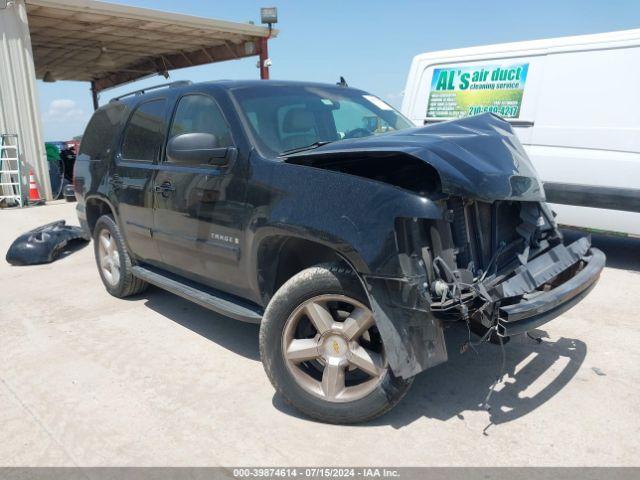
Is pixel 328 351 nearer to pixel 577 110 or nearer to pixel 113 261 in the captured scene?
pixel 113 261

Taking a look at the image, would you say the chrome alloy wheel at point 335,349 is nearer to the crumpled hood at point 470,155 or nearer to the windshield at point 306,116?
the crumpled hood at point 470,155

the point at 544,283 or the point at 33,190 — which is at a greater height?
the point at 544,283

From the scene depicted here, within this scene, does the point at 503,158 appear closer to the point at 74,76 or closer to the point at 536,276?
the point at 536,276

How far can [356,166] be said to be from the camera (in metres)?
2.90

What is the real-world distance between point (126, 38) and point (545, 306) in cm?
1624

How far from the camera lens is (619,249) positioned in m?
6.53

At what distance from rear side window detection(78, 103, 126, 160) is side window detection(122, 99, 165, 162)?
29 cm

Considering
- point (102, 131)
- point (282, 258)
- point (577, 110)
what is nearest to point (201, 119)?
point (282, 258)

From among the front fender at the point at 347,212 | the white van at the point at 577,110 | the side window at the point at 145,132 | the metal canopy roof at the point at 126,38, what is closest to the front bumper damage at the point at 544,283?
the front fender at the point at 347,212

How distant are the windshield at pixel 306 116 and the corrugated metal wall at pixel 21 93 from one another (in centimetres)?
1006

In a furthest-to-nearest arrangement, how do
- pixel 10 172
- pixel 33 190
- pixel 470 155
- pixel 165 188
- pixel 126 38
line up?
pixel 126 38
pixel 33 190
pixel 10 172
pixel 165 188
pixel 470 155

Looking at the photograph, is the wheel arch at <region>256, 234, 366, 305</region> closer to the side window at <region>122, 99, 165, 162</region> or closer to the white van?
the side window at <region>122, 99, 165, 162</region>

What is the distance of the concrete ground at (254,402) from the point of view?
2.72m

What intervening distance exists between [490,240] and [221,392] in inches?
73.9
